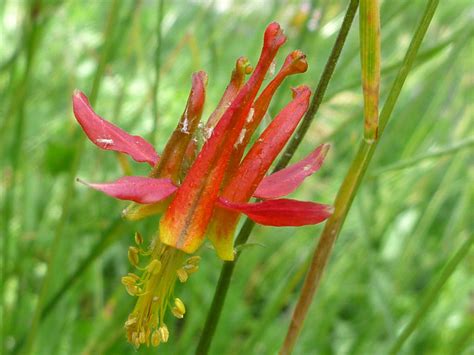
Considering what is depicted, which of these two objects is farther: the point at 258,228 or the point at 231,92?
the point at 258,228

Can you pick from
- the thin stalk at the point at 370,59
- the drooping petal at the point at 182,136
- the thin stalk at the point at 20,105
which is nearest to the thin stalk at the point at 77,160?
the thin stalk at the point at 20,105

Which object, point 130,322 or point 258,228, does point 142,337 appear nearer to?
point 130,322

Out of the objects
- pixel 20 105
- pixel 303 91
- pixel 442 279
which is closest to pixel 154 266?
pixel 303 91

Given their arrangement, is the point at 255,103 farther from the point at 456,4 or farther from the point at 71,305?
the point at 456,4

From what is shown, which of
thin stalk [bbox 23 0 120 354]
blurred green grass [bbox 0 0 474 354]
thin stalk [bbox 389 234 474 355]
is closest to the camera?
thin stalk [bbox 389 234 474 355]

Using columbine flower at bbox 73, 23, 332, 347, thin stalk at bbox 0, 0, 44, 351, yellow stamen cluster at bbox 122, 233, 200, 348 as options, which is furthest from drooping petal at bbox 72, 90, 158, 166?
thin stalk at bbox 0, 0, 44, 351

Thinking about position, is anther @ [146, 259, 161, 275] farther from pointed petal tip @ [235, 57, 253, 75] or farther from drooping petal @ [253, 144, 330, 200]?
pointed petal tip @ [235, 57, 253, 75]
